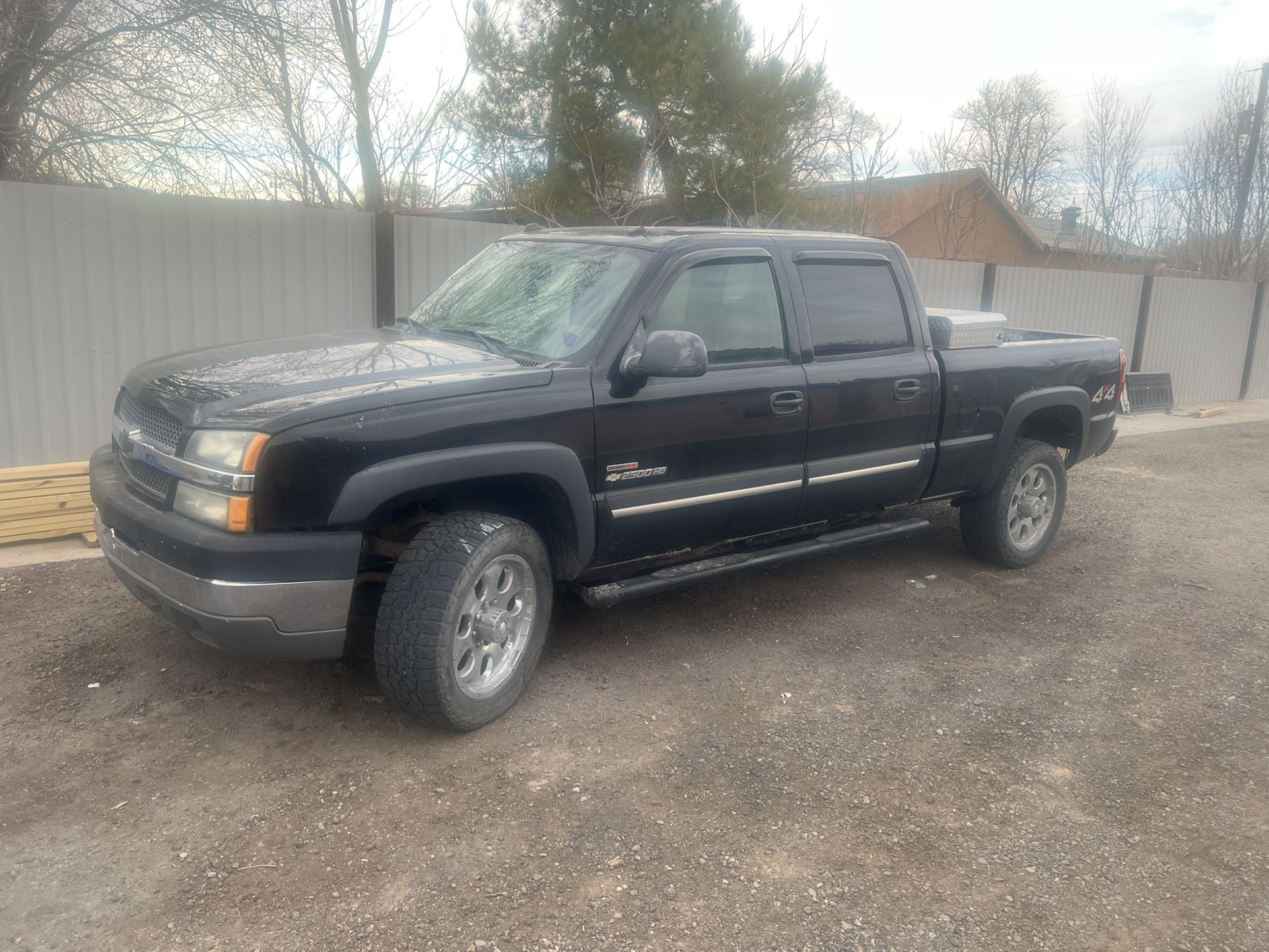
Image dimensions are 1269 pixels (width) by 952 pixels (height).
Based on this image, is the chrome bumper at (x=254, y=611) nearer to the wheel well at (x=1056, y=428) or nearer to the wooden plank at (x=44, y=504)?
the wooden plank at (x=44, y=504)

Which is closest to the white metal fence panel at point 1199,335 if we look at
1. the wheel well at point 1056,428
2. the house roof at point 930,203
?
the house roof at point 930,203

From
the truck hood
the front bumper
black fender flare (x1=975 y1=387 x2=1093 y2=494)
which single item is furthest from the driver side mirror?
black fender flare (x1=975 y1=387 x2=1093 y2=494)

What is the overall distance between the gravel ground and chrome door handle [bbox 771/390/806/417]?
3.83 feet

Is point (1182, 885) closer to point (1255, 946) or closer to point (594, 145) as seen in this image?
point (1255, 946)

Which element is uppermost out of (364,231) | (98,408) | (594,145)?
(594,145)

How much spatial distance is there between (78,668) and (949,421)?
14.6 ft

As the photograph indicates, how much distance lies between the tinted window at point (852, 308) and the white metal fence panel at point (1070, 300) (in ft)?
25.6

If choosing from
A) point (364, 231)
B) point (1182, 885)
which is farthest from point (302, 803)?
point (364, 231)

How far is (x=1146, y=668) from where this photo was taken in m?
4.95

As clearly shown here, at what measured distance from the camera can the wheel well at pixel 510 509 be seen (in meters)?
3.98

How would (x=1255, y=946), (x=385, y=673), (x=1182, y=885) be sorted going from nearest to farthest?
(x=1255, y=946)
(x=1182, y=885)
(x=385, y=673)

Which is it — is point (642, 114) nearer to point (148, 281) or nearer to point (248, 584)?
point (148, 281)

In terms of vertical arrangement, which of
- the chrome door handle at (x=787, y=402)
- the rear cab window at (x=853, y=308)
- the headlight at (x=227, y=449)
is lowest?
the headlight at (x=227, y=449)

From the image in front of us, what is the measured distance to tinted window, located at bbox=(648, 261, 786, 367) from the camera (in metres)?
4.55
